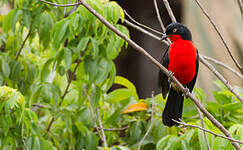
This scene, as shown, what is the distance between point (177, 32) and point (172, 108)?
2.17ft

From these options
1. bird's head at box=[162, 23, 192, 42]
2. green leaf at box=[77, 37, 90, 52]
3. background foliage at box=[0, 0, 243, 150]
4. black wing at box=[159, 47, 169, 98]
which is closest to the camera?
background foliage at box=[0, 0, 243, 150]

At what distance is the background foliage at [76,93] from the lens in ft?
9.42

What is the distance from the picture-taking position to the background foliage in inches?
113

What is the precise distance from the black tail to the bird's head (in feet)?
1.59

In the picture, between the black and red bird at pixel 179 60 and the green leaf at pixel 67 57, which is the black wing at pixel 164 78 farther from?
the green leaf at pixel 67 57

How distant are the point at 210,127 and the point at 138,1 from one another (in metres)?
4.28

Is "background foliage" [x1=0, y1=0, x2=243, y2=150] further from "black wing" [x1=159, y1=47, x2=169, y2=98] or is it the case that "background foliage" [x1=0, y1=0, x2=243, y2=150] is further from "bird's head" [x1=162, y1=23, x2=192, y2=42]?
"bird's head" [x1=162, y1=23, x2=192, y2=42]

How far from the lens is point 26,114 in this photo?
2.80 metres

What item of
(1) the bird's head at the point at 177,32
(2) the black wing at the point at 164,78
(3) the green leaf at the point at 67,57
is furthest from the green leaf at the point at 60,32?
(2) the black wing at the point at 164,78

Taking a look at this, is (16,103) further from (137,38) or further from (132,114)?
(137,38)

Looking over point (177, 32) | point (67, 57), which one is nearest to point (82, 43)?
point (67, 57)

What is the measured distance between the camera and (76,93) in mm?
3824

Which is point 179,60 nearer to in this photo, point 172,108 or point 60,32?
point 172,108

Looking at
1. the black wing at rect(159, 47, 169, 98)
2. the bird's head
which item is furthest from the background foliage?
the bird's head
